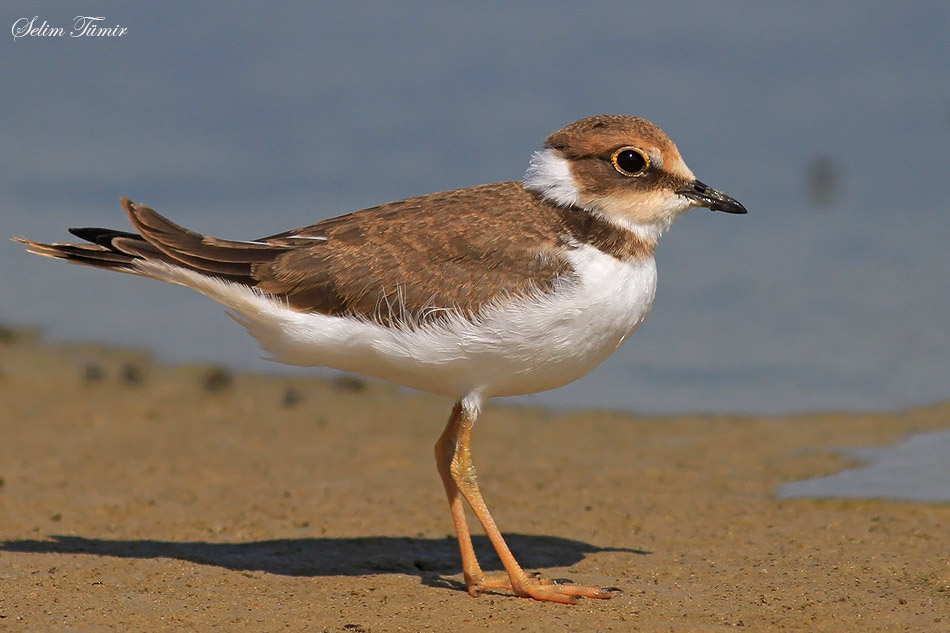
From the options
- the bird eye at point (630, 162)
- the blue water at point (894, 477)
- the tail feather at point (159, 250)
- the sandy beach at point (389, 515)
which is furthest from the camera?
the blue water at point (894, 477)

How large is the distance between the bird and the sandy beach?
82cm

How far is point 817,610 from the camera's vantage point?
670 centimetres

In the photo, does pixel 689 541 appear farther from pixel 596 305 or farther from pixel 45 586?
pixel 45 586

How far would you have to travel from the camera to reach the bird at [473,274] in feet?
23.9

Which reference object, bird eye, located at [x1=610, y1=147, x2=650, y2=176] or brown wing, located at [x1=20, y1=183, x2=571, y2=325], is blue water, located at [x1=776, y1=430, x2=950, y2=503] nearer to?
bird eye, located at [x1=610, y1=147, x2=650, y2=176]

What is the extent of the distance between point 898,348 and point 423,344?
8.71 metres

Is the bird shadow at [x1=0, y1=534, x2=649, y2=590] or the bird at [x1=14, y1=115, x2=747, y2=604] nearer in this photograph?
the bird at [x1=14, y1=115, x2=747, y2=604]

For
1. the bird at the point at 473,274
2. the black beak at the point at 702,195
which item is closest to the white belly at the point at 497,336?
the bird at the point at 473,274

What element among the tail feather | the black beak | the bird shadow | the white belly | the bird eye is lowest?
the bird shadow

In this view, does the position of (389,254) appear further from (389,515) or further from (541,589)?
(389,515)

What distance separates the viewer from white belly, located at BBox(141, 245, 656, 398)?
721 cm

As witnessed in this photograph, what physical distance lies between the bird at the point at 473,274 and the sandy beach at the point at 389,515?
2.70ft

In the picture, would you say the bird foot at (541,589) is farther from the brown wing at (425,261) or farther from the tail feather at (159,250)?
the tail feather at (159,250)

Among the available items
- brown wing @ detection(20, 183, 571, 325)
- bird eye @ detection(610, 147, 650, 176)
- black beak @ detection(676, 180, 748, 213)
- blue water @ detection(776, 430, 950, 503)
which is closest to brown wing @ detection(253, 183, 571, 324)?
brown wing @ detection(20, 183, 571, 325)
